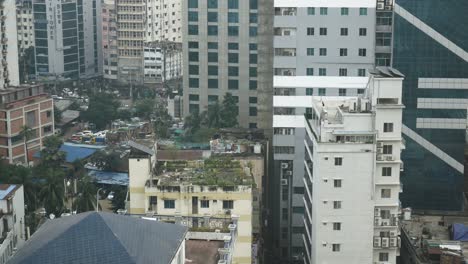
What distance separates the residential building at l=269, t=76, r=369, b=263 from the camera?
57656 mm

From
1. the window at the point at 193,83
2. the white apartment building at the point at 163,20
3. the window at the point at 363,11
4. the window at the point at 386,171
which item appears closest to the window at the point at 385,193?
the window at the point at 386,171

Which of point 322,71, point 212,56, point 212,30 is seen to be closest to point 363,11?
point 322,71

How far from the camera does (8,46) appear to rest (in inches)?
3433

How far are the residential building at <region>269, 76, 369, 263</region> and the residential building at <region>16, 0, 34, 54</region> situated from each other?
71.4m

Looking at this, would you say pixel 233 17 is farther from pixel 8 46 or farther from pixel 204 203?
pixel 204 203

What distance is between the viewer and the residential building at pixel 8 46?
283 ft

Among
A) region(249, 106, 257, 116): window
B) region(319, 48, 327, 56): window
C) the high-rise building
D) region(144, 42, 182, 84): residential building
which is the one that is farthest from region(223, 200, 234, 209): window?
region(144, 42, 182, 84): residential building

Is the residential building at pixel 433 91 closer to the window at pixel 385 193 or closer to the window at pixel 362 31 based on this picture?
the window at pixel 362 31

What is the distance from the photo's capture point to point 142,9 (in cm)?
11962

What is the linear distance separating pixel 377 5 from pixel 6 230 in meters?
26.5

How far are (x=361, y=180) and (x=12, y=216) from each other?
20244 millimetres

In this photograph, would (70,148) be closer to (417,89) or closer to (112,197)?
(112,197)

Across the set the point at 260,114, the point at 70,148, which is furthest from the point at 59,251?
the point at 70,148

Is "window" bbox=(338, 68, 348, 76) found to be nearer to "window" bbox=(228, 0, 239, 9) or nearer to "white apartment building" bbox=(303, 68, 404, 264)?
"white apartment building" bbox=(303, 68, 404, 264)
